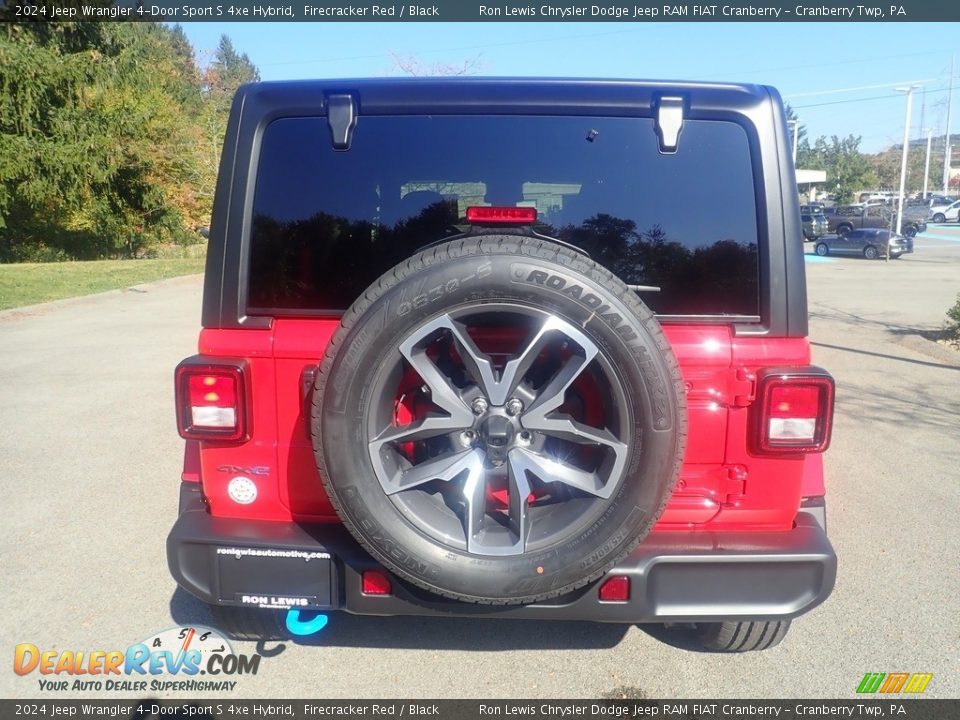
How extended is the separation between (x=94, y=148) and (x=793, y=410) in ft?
94.4

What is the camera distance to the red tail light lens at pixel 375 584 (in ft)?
8.38

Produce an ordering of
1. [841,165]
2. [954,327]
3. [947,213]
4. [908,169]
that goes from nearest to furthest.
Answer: [954,327] → [947,213] → [841,165] → [908,169]

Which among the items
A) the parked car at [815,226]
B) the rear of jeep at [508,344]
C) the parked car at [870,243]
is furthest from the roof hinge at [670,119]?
the parked car at [815,226]

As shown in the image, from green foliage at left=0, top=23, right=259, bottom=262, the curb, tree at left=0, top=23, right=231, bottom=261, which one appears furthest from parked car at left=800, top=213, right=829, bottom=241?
tree at left=0, top=23, right=231, bottom=261

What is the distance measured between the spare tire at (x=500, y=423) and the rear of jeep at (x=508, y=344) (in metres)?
0.02

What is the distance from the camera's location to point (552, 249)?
2.29 m

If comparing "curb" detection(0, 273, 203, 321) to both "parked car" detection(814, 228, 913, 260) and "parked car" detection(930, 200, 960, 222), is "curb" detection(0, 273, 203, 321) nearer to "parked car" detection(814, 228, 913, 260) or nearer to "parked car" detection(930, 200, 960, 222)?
"parked car" detection(814, 228, 913, 260)

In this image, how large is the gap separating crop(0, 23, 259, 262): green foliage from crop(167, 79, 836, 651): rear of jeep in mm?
Answer: 25386

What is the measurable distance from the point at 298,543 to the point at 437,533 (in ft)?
1.73

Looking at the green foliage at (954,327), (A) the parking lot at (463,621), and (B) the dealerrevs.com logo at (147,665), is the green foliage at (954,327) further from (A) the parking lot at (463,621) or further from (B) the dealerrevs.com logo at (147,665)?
(B) the dealerrevs.com logo at (147,665)

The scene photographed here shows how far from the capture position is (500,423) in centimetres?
236

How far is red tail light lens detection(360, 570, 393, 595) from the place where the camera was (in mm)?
2555

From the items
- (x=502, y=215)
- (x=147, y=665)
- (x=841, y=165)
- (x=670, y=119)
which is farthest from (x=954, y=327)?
(x=841, y=165)

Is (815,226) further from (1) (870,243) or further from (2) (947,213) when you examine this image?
(2) (947,213)
